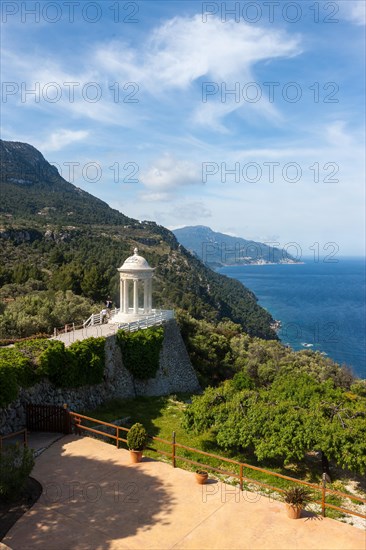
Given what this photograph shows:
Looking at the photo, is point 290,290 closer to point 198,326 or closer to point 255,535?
point 198,326

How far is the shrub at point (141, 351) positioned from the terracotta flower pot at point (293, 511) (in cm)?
1508

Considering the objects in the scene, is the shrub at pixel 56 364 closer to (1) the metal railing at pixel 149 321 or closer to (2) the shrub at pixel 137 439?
(2) the shrub at pixel 137 439

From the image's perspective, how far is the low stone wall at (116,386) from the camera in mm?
14891

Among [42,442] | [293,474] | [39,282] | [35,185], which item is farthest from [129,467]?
[35,185]

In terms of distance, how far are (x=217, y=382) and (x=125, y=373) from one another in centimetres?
1106

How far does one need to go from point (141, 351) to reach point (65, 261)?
124ft

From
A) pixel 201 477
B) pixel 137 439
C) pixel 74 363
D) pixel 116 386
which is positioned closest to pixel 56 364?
pixel 74 363

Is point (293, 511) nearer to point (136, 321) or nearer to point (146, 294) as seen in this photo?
point (136, 321)

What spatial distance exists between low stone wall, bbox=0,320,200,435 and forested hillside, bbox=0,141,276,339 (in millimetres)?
6205

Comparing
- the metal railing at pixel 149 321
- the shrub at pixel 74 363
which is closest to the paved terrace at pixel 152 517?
the shrub at pixel 74 363

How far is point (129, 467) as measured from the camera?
1182cm

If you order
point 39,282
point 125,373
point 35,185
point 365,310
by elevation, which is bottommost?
point 365,310

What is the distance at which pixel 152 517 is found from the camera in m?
9.34

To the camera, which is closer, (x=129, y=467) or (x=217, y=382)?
(x=129, y=467)
